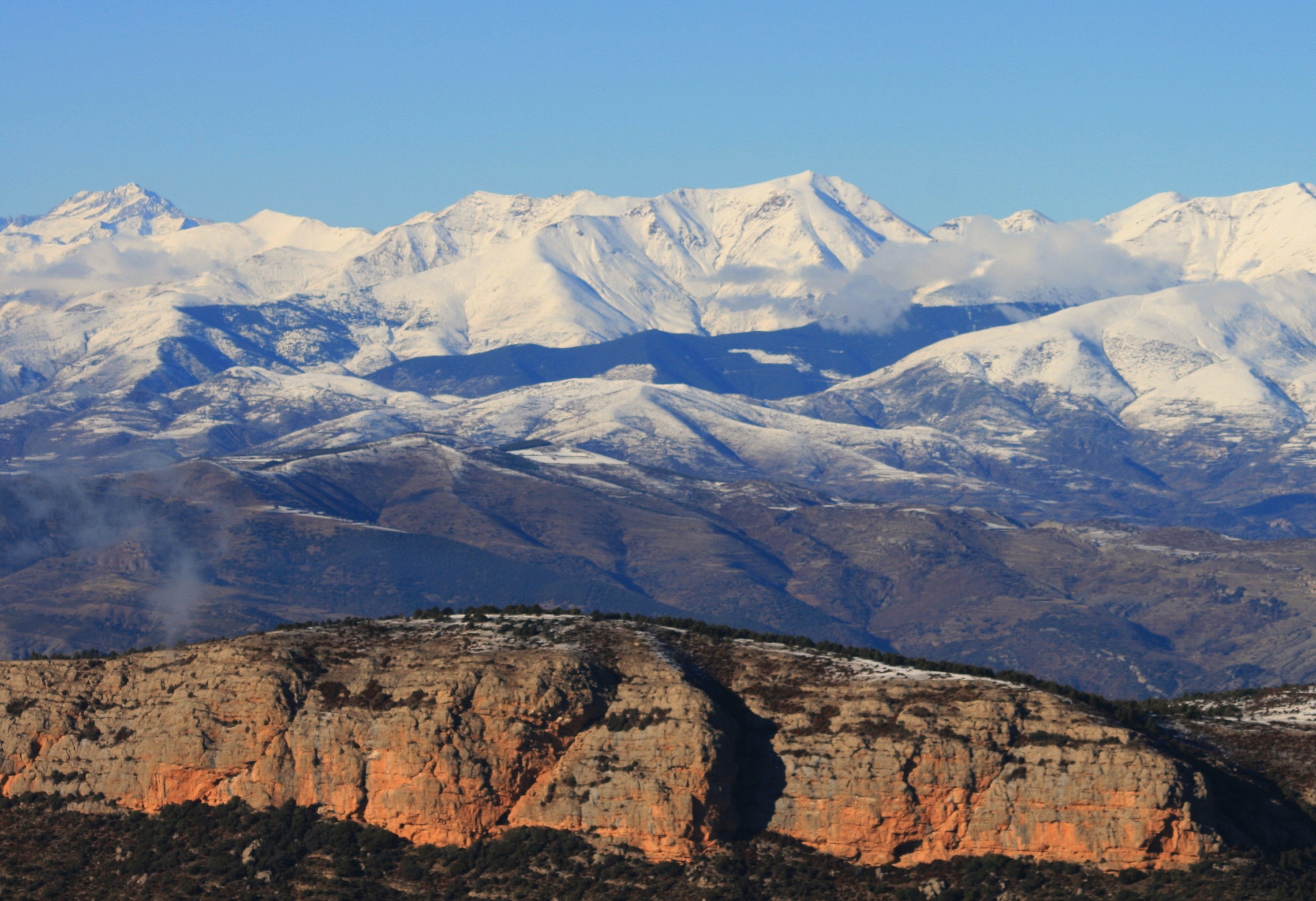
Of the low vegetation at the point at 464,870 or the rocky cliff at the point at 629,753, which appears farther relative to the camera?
the rocky cliff at the point at 629,753

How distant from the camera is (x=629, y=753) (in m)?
122

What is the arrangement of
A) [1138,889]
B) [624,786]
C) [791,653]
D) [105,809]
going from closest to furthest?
Answer: [1138,889] < [624,786] < [105,809] < [791,653]

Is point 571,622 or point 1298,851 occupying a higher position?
point 571,622

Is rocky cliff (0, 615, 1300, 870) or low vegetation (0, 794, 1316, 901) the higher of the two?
rocky cliff (0, 615, 1300, 870)

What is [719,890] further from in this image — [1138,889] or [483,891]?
[1138,889]

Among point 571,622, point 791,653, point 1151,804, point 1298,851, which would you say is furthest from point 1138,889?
point 571,622

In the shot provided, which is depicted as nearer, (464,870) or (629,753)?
(629,753)

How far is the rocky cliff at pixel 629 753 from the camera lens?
11806 centimetres

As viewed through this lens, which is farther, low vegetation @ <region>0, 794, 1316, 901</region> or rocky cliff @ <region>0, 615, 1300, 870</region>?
rocky cliff @ <region>0, 615, 1300, 870</region>

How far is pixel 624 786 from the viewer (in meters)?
121

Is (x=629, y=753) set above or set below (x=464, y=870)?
above

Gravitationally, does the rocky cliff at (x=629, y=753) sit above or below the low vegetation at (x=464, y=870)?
above

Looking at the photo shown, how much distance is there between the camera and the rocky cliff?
4648 inches

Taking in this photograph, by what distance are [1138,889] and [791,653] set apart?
1328 inches
